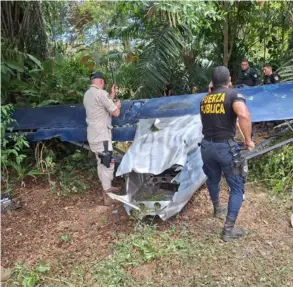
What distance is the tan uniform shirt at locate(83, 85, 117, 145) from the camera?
179 inches

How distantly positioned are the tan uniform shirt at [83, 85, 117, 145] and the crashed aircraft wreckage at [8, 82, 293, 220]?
16.9 inches

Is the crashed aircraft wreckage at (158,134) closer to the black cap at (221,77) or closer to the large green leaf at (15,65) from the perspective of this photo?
the large green leaf at (15,65)

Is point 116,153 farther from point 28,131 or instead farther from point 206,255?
point 206,255

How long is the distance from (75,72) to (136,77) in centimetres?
119

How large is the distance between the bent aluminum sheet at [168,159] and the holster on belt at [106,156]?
16.0 inches

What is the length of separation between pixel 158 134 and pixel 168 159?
604 millimetres

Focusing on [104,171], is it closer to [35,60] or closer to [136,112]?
[136,112]

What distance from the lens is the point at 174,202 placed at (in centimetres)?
377

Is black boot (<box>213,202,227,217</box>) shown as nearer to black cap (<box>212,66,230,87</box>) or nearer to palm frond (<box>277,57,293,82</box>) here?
black cap (<box>212,66,230,87</box>)

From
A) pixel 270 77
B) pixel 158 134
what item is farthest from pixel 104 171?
pixel 270 77

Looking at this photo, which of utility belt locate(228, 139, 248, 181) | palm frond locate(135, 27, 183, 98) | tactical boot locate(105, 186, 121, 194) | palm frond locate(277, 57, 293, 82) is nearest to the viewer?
utility belt locate(228, 139, 248, 181)

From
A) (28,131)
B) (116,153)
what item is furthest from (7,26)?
(116,153)

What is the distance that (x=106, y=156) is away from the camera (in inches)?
183

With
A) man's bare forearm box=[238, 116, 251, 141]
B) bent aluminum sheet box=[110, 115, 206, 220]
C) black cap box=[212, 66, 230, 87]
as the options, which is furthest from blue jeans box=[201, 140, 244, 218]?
black cap box=[212, 66, 230, 87]
